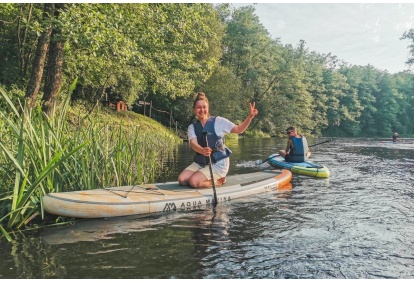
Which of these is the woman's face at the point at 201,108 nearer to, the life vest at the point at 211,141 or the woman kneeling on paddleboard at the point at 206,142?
the woman kneeling on paddleboard at the point at 206,142

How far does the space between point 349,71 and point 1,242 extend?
5925 centimetres

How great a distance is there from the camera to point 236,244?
4.03 m

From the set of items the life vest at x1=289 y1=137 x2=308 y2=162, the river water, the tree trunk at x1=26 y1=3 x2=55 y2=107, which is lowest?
the river water

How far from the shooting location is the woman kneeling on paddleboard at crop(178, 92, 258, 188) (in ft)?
19.0

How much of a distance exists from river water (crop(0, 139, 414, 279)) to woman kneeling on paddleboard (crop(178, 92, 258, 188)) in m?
0.62

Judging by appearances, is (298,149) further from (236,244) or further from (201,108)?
(236,244)

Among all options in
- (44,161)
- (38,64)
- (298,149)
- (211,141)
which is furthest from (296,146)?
(44,161)

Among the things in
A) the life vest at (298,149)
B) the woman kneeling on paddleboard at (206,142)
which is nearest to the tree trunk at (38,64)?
the woman kneeling on paddleboard at (206,142)

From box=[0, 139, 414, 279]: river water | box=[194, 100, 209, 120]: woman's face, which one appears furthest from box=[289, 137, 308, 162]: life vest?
box=[194, 100, 209, 120]: woman's face

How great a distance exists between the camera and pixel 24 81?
14805mm

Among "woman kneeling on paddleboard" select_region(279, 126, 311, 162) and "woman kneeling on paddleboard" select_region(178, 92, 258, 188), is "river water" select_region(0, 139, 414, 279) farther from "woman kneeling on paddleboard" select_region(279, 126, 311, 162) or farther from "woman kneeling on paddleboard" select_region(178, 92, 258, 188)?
"woman kneeling on paddleboard" select_region(279, 126, 311, 162)

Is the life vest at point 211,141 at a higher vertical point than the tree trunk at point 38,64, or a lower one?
lower

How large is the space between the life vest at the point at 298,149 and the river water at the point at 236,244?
3.85 metres

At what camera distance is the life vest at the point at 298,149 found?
10.1 m
